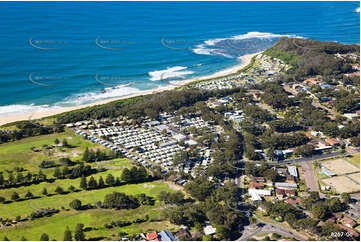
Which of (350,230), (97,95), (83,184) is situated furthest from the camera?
(97,95)

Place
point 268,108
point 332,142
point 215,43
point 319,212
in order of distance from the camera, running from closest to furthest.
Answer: point 319,212
point 332,142
point 268,108
point 215,43

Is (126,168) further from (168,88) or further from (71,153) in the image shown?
(168,88)

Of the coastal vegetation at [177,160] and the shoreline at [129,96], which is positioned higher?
the shoreline at [129,96]

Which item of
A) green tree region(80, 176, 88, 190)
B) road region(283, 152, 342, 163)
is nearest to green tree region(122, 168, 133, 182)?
green tree region(80, 176, 88, 190)

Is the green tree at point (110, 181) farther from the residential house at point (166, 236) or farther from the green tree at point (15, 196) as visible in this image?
the residential house at point (166, 236)

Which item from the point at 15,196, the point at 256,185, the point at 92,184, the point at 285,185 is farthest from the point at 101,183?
the point at 285,185

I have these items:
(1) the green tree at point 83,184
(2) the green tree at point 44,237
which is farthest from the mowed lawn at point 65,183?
(2) the green tree at point 44,237

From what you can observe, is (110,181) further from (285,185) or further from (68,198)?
(285,185)
